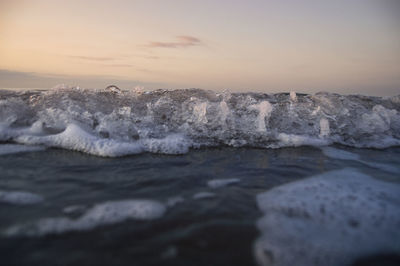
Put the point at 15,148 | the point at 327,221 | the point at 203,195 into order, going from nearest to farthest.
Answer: the point at 327,221 < the point at 203,195 < the point at 15,148

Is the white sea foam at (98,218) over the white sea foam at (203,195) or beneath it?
beneath

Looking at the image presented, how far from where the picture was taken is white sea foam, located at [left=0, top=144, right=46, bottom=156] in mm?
3317

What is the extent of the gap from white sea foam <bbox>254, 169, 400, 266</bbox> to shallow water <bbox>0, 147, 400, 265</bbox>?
4 centimetres

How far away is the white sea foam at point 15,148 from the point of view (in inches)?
131

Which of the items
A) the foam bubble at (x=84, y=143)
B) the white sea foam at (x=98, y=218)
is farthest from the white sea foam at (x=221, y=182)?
the foam bubble at (x=84, y=143)

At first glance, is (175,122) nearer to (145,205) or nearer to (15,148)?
(15,148)

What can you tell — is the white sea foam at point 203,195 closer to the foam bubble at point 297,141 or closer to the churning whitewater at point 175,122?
the churning whitewater at point 175,122

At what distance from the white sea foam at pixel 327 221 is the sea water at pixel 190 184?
0.03 ft

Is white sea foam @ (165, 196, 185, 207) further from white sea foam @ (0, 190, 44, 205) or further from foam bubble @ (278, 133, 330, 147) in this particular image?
foam bubble @ (278, 133, 330, 147)

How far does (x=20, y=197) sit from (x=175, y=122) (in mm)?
3032

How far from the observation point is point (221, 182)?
8.50ft

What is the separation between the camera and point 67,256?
1439mm

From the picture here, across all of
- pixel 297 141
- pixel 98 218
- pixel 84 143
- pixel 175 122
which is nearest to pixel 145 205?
pixel 98 218

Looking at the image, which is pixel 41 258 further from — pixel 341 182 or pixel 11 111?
pixel 11 111
